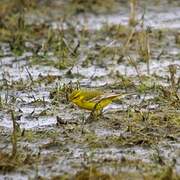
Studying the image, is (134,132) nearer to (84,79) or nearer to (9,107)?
(9,107)

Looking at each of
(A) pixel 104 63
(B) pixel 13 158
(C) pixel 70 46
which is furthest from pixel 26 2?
(B) pixel 13 158

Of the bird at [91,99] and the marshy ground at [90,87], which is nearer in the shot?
the marshy ground at [90,87]

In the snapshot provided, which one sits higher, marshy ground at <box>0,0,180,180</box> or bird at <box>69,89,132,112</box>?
bird at <box>69,89,132,112</box>

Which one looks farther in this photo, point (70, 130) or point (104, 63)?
point (104, 63)

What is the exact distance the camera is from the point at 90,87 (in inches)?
365

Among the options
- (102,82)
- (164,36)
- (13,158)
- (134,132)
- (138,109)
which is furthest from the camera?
(164,36)

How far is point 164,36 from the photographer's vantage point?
41.3ft

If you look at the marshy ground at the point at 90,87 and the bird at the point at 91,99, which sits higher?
the bird at the point at 91,99

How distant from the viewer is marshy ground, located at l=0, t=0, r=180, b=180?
6105 mm

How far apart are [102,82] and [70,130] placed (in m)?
2.45

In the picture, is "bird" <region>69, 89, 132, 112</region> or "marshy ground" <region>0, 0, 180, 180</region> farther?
"bird" <region>69, 89, 132, 112</region>

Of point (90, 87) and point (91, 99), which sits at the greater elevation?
point (91, 99)

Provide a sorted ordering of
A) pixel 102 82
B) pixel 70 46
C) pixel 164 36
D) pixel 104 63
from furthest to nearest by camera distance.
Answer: pixel 164 36, pixel 70 46, pixel 104 63, pixel 102 82

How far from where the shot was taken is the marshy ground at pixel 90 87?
6105mm
